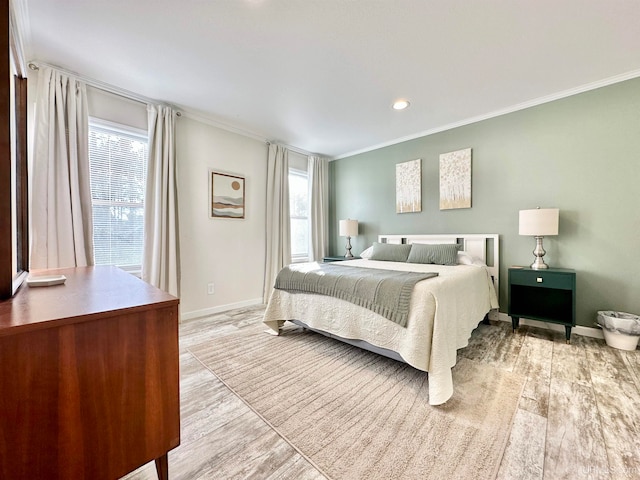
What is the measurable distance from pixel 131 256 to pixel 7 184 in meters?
2.27

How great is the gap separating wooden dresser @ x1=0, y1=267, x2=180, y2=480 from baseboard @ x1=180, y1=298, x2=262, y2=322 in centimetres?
244

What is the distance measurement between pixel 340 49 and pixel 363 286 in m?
1.94

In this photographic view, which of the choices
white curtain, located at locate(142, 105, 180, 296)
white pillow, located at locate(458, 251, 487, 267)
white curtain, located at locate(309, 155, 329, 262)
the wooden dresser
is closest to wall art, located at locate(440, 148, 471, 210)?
white pillow, located at locate(458, 251, 487, 267)

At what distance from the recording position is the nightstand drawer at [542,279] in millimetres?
2499

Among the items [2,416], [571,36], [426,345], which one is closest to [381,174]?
[571,36]

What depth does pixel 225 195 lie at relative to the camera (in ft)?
11.9

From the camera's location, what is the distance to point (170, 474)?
117 cm

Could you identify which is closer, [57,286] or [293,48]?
[57,286]

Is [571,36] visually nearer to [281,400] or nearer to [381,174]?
[381,174]

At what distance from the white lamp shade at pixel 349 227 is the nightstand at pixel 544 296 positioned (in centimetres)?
225

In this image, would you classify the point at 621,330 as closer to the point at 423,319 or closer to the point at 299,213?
the point at 423,319

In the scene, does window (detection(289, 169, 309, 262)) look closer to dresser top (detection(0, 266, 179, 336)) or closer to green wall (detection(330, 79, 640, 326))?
green wall (detection(330, 79, 640, 326))

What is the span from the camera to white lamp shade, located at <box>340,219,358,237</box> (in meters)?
4.41

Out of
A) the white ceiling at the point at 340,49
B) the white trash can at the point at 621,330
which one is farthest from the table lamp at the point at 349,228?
the white trash can at the point at 621,330
